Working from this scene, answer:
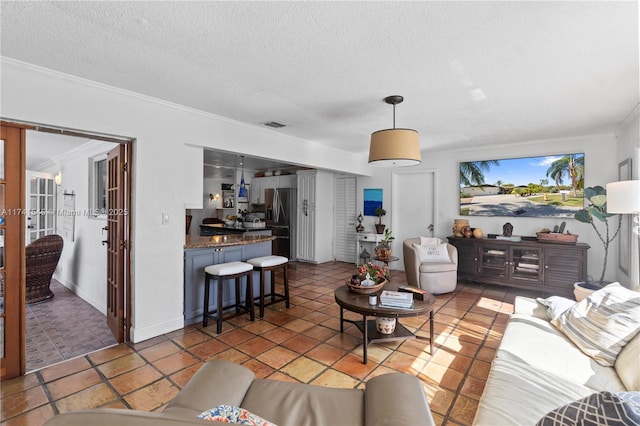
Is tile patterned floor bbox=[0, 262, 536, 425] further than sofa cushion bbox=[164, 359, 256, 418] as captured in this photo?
Yes

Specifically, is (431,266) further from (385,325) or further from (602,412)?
(602,412)

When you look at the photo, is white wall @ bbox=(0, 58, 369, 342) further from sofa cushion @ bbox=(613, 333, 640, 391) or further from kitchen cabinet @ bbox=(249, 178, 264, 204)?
kitchen cabinet @ bbox=(249, 178, 264, 204)

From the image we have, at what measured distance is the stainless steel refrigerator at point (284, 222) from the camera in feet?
22.9

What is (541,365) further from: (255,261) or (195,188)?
(195,188)

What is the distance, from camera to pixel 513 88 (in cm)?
268

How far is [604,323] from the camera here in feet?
6.02

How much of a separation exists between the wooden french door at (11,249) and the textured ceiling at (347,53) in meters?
0.70

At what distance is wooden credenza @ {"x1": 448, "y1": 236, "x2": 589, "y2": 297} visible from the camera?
4211 mm

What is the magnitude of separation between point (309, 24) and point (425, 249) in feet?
12.1

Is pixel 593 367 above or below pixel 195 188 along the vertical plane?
below

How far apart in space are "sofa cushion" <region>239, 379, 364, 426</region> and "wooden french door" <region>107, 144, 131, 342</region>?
2189mm

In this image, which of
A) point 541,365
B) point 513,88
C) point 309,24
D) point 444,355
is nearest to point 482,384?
point 444,355

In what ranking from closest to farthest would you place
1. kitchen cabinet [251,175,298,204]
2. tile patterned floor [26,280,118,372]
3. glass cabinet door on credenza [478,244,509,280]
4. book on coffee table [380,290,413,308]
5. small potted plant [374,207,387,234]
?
book on coffee table [380,290,413,308] < tile patterned floor [26,280,118,372] < glass cabinet door on credenza [478,244,509,280] < small potted plant [374,207,387,234] < kitchen cabinet [251,175,298,204]

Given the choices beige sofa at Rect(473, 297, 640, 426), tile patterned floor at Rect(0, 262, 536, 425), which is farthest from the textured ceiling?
tile patterned floor at Rect(0, 262, 536, 425)
